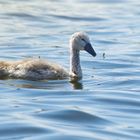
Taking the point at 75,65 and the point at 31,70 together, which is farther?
the point at 75,65

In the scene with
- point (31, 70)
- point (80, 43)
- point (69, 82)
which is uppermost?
point (80, 43)

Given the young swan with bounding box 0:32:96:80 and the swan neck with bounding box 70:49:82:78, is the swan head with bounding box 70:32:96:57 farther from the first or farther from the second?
the young swan with bounding box 0:32:96:80

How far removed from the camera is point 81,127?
437 inches

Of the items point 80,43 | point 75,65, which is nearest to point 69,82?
point 75,65

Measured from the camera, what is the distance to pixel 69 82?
1468 centimetres

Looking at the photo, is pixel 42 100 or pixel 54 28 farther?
pixel 54 28

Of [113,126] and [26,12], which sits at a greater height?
Result: [26,12]

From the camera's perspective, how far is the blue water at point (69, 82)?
1105 centimetres


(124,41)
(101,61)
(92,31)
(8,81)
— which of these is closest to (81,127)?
(8,81)

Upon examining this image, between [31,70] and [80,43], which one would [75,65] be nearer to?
[80,43]

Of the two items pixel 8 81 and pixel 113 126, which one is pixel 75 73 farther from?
pixel 113 126

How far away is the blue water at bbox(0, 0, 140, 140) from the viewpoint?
1105cm

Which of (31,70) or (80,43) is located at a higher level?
(80,43)

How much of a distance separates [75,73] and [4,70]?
1366mm
